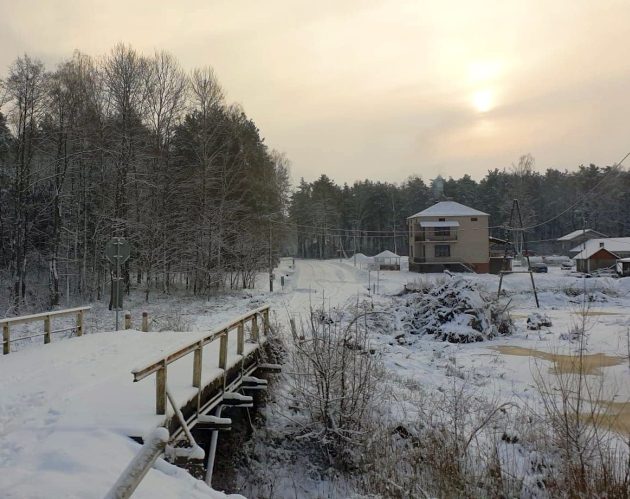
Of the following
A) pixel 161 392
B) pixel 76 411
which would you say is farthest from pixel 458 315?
pixel 76 411

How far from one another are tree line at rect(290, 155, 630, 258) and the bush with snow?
189 ft

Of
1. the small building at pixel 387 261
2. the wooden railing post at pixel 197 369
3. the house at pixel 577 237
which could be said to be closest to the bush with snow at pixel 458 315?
the wooden railing post at pixel 197 369

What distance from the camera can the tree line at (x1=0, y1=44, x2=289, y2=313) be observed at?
28.0 m

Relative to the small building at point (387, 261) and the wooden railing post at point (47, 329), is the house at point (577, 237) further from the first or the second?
the wooden railing post at point (47, 329)

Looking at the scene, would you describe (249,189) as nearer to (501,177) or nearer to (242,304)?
(242,304)

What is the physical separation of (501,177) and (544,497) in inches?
3711

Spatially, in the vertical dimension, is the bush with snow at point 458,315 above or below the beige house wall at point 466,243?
below

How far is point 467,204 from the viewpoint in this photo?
306 ft

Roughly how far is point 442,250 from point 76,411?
5381cm

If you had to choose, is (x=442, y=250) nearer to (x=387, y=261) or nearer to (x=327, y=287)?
(x=387, y=261)

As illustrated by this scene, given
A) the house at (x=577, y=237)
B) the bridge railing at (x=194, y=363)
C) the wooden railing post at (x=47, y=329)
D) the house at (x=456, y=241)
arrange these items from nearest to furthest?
the bridge railing at (x=194, y=363)
the wooden railing post at (x=47, y=329)
the house at (x=456, y=241)
the house at (x=577, y=237)

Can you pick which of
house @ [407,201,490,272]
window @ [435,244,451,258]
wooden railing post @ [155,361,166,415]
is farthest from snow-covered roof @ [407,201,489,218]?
wooden railing post @ [155,361,166,415]

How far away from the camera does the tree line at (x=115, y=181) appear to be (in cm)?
2803

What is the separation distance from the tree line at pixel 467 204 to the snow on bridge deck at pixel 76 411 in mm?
73406
